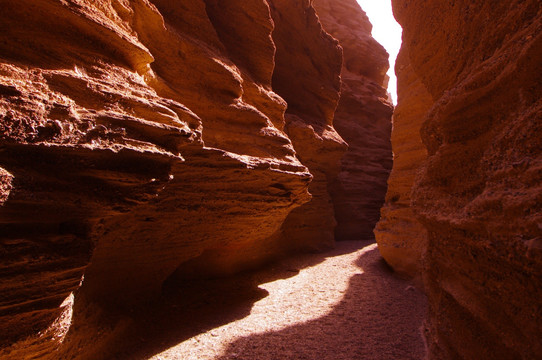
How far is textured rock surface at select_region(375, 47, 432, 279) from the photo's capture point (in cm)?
629

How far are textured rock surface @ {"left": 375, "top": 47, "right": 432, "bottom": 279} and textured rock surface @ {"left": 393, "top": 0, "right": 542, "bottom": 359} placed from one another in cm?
409

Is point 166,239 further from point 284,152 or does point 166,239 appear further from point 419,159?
point 419,159

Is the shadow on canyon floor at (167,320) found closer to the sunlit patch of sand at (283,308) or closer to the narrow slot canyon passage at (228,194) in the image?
the narrow slot canyon passage at (228,194)

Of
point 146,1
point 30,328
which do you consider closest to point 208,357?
point 30,328

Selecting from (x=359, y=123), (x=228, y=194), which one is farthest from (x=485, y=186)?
(x=359, y=123)

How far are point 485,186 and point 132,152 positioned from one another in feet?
9.24

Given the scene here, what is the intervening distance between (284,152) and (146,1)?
3.37m

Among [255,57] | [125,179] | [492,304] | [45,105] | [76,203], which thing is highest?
[255,57]

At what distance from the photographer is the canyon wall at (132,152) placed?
7.07 ft

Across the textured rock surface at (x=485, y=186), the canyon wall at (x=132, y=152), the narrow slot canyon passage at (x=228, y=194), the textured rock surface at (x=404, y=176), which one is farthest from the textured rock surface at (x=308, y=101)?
the textured rock surface at (x=485, y=186)

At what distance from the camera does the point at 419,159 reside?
6832 mm

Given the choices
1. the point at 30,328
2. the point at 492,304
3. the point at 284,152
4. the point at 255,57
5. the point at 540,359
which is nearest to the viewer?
the point at 540,359

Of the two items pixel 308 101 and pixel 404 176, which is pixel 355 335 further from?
pixel 308 101

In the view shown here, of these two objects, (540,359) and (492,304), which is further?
(492,304)
